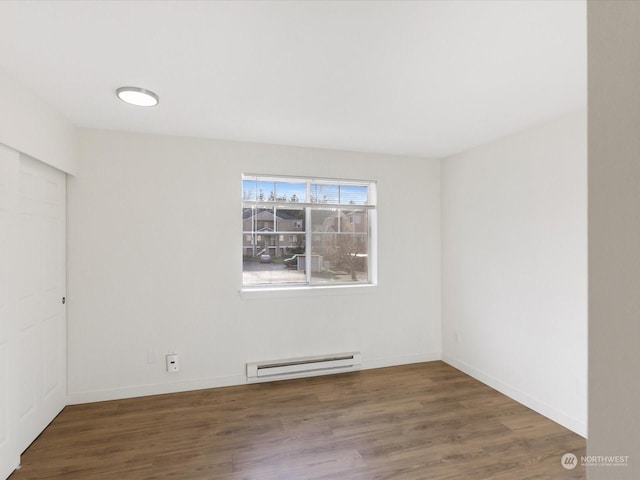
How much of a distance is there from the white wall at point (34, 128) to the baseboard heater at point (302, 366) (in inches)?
Answer: 98.6

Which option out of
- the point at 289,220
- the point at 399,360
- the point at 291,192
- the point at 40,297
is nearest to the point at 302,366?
the point at 399,360

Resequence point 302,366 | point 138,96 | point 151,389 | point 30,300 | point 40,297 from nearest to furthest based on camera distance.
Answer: point 138,96
point 30,300
point 40,297
point 151,389
point 302,366

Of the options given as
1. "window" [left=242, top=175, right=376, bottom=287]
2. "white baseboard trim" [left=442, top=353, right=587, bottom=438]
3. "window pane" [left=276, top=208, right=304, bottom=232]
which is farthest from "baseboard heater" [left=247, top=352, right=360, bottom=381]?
"window pane" [left=276, top=208, right=304, bottom=232]

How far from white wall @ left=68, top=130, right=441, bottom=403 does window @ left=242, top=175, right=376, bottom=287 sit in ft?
0.48

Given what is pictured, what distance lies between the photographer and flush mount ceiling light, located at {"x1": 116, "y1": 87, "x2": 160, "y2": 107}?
2.20 meters

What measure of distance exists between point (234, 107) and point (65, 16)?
1.14 m

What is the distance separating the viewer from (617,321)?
0.51 meters

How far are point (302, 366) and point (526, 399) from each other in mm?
2130

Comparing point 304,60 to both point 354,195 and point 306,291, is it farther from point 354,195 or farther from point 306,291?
point 306,291

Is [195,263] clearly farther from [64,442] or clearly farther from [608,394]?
[608,394]

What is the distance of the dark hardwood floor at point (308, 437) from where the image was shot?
2.13m

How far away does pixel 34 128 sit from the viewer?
2277 millimetres

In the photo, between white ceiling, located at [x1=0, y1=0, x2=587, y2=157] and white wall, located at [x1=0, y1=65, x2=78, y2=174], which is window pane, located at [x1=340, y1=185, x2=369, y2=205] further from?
white wall, located at [x1=0, y1=65, x2=78, y2=174]

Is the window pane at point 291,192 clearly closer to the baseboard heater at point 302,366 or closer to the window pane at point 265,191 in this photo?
the window pane at point 265,191
